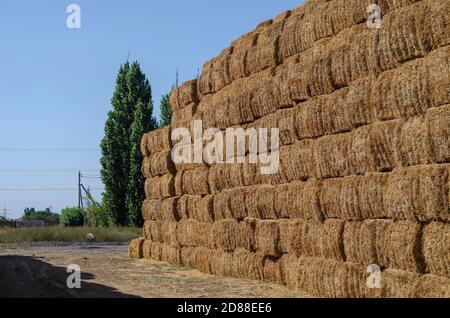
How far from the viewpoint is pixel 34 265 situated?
2119 centimetres

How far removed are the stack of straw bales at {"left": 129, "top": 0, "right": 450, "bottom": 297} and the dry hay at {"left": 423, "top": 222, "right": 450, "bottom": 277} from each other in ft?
0.06

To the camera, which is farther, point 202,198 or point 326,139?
point 202,198

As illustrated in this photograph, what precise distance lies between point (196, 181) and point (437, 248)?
9.84 meters

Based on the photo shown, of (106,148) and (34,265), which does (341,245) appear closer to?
(34,265)

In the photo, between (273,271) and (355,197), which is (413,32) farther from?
(273,271)

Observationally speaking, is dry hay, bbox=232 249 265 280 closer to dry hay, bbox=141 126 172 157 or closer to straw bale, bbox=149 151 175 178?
straw bale, bbox=149 151 175 178

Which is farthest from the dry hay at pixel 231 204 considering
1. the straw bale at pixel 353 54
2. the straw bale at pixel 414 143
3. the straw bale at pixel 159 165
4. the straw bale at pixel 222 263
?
the straw bale at pixel 414 143

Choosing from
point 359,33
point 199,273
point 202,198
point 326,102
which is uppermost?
point 359,33

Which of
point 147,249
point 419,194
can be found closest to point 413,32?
point 419,194

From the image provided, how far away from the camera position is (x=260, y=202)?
16.0 meters

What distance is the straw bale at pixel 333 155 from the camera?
12.8 m

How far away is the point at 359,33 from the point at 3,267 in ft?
40.2

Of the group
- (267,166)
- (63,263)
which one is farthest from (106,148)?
(267,166)
